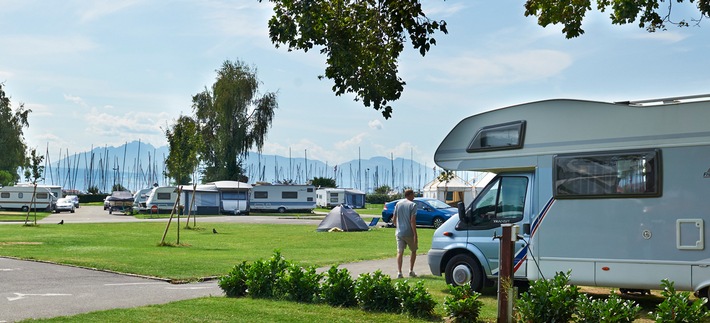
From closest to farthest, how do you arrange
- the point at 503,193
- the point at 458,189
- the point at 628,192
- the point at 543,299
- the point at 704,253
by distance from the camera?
1. the point at 543,299
2. the point at 704,253
3. the point at 628,192
4. the point at 503,193
5. the point at 458,189

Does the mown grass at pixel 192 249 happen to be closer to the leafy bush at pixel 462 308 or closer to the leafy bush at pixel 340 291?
the leafy bush at pixel 340 291

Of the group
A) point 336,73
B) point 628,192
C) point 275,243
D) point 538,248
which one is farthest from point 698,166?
point 275,243

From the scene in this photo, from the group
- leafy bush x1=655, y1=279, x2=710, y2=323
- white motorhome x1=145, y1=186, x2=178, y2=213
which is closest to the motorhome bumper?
leafy bush x1=655, y1=279, x2=710, y2=323

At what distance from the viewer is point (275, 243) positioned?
83.7 ft

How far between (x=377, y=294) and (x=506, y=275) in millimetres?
1808

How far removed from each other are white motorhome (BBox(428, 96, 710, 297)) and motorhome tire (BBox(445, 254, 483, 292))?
0.05 ft

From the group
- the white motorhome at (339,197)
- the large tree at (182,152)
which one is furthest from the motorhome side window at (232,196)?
the large tree at (182,152)

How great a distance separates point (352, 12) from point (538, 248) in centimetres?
429

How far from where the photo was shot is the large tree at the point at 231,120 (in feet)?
210

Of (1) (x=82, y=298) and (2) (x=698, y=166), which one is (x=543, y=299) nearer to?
(2) (x=698, y=166)

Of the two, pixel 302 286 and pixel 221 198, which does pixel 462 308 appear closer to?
pixel 302 286

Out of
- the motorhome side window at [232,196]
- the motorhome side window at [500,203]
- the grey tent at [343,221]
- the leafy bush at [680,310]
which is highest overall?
the motorhome side window at [232,196]

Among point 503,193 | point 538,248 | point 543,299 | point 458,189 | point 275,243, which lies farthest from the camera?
point 458,189

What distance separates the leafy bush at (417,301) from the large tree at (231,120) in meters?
54.8
